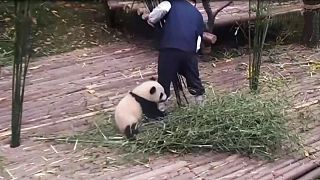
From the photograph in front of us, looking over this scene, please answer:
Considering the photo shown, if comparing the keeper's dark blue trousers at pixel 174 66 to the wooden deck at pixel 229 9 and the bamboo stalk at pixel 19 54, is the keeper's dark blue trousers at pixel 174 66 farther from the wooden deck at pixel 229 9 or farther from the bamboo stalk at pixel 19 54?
the wooden deck at pixel 229 9

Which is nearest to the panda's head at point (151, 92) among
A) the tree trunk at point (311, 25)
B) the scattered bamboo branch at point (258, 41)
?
the scattered bamboo branch at point (258, 41)

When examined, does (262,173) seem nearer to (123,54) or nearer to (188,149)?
(188,149)

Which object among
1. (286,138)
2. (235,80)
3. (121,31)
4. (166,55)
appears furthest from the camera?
(121,31)

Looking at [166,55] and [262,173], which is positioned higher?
[166,55]

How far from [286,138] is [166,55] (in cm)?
98

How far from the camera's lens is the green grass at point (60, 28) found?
6.11 meters

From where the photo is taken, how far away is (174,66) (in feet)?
13.6

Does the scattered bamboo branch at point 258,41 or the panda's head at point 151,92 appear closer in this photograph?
the panda's head at point 151,92

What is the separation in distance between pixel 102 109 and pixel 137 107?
0.64m

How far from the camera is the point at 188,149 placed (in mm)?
3703

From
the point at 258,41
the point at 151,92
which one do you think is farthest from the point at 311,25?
the point at 151,92

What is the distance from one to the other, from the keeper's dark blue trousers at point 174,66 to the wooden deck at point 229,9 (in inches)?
63.6

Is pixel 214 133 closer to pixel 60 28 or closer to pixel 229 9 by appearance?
pixel 229 9

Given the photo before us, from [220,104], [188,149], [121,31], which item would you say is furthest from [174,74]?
[121,31]
